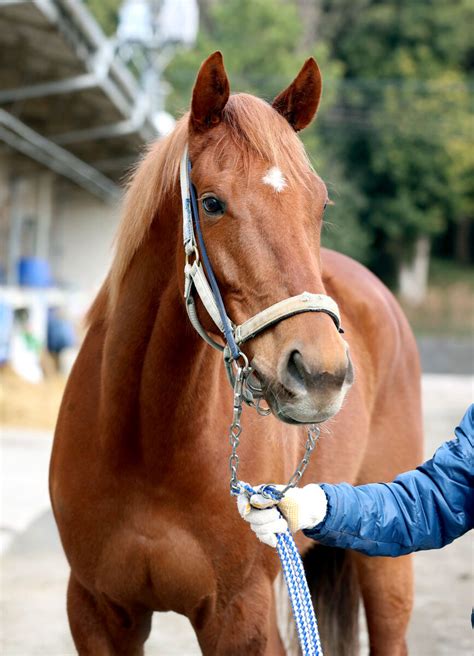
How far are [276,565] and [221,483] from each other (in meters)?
0.33

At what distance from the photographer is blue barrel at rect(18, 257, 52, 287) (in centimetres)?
1125

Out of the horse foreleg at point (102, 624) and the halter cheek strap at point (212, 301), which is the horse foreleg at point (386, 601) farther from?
the halter cheek strap at point (212, 301)

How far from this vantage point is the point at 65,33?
7.25m

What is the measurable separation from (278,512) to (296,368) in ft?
1.14

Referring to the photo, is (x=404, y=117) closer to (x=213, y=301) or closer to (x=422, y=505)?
(x=422, y=505)

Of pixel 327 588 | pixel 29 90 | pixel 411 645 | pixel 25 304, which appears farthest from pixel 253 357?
pixel 25 304

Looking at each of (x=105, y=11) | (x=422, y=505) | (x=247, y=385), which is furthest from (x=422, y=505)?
(x=105, y=11)

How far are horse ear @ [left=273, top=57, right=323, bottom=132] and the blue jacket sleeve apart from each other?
2.77ft

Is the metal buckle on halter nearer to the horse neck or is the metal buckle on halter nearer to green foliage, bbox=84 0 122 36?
the horse neck

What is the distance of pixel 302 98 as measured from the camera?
2189 millimetres

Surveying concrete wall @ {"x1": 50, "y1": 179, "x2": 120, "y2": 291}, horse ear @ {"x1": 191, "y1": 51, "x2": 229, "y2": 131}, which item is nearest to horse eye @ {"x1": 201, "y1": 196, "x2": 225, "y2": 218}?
horse ear @ {"x1": 191, "y1": 51, "x2": 229, "y2": 131}

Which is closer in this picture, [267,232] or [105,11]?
[267,232]

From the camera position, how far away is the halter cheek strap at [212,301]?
1.75m

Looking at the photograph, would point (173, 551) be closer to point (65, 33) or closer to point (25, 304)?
point (65, 33)
